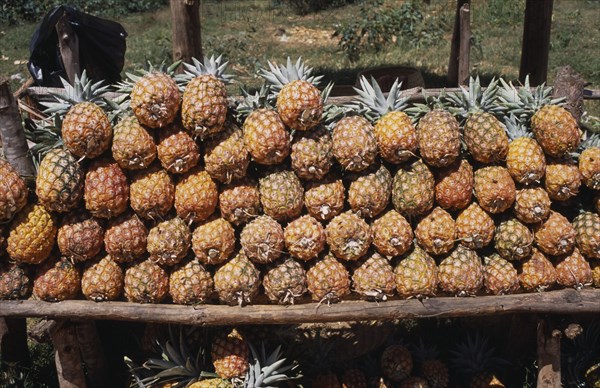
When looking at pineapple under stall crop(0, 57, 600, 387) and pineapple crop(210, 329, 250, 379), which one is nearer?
pineapple under stall crop(0, 57, 600, 387)

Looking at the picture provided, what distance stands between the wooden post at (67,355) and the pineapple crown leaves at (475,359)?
10.3 feet

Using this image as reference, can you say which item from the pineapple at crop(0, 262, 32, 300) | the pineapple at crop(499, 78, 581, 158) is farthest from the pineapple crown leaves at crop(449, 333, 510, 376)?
the pineapple at crop(0, 262, 32, 300)

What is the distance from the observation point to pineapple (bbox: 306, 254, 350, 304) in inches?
157

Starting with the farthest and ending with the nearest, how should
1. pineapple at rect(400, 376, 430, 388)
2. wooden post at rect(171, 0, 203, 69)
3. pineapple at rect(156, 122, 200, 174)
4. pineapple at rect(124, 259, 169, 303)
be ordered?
wooden post at rect(171, 0, 203, 69), pineapple at rect(400, 376, 430, 388), pineapple at rect(124, 259, 169, 303), pineapple at rect(156, 122, 200, 174)

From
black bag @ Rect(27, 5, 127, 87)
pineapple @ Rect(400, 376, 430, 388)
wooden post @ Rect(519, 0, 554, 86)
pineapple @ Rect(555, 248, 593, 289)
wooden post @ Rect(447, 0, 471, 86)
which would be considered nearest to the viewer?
pineapple @ Rect(555, 248, 593, 289)

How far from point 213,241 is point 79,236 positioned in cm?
92

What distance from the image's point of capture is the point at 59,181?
3791 millimetres

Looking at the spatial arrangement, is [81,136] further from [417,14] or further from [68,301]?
[417,14]

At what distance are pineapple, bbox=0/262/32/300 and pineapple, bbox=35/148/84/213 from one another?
558mm

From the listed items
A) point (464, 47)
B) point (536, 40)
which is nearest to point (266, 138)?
point (464, 47)

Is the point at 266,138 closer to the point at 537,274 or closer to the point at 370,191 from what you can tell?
the point at 370,191

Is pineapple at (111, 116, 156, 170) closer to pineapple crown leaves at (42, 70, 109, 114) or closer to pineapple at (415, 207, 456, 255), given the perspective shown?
pineapple crown leaves at (42, 70, 109, 114)

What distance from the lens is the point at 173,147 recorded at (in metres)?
3.83

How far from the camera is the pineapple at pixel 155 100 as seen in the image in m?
3.73
